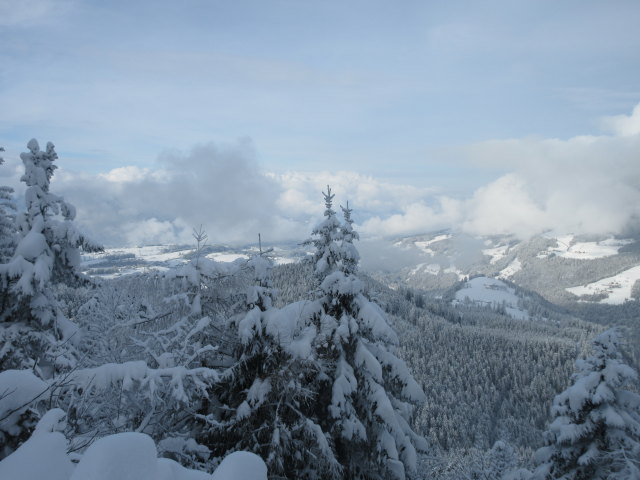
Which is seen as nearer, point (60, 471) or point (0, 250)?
point (60, 471)

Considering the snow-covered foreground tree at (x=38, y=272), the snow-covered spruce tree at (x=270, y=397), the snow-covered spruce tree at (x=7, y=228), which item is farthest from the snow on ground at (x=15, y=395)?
the snow-covered spruce tree at (x=7, y=228)

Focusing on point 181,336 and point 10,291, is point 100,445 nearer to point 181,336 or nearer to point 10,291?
point 181,336

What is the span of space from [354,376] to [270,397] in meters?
2.25

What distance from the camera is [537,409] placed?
106m

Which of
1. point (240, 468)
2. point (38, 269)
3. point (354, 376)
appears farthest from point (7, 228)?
point (240, 468)

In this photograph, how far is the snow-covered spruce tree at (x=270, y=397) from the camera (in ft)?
27.5

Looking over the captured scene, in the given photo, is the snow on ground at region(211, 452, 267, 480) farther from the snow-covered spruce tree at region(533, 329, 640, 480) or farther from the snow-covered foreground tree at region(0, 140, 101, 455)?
the snow-covered spruce tree at region(533, 329, 640, 480)

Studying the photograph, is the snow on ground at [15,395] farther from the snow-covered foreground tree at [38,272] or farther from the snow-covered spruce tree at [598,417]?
the snow-covered spruce tree at [598,417]

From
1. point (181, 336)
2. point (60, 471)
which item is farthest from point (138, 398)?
point (60, 471)

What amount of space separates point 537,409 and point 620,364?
375 feet

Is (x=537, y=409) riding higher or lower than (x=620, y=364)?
lower

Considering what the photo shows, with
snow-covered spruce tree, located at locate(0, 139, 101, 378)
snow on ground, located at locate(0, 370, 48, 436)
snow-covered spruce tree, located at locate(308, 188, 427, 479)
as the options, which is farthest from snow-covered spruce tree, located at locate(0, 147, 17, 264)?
snow on ground, located at locate(0, 370, 48, 436)

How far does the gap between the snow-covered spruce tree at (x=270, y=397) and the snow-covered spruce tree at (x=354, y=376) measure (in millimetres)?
771

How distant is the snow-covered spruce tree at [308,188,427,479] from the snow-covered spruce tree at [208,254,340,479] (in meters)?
0.77
